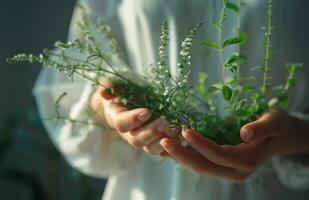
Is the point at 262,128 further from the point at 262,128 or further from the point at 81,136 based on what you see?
the point at 81,136

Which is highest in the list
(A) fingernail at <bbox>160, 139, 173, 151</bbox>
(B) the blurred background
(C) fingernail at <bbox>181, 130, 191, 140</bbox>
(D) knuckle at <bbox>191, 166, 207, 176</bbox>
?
(C) fingernail at <bbox>181, 130, 191, 140</bbox>

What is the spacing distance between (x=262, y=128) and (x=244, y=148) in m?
0.02

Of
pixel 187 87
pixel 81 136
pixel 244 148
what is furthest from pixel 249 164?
pixel 81 136

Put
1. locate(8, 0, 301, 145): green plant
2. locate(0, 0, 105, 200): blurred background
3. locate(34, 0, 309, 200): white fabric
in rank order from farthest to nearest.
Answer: locate(0, 0, 105, 200): blurred background → locate(34, 0, 309, 200): white fabric → locate(8, 0, 301, 145): green plant

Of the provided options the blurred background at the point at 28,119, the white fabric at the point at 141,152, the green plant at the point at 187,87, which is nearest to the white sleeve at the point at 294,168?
the white fabric at the point at 141,152

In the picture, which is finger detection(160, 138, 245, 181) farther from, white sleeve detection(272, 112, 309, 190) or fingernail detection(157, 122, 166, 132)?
white sleeve detection(272, 112, 309, 190)

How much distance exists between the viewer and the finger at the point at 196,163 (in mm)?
388

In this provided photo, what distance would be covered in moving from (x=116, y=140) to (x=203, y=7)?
0.73 feet

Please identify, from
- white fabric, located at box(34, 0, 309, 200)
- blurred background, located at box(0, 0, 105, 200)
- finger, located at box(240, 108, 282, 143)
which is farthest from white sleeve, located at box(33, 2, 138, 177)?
blurred background, located at box(0, 0, 105, 200)

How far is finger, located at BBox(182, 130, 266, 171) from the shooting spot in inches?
14.6

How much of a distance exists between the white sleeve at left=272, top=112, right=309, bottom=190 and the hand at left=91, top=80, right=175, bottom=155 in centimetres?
20

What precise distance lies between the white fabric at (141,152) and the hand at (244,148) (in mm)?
72

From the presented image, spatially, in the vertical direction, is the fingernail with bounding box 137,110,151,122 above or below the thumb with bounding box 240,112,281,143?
above

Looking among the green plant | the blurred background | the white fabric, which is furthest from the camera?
the blurred background
